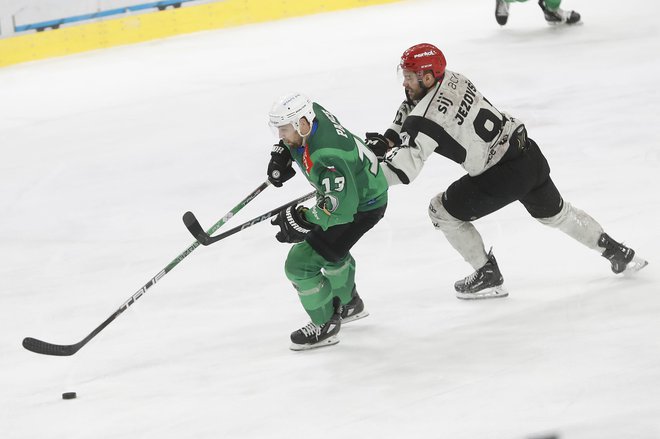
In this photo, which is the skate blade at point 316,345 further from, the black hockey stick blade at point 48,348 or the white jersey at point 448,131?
the black hockey stick blade at point 48,348

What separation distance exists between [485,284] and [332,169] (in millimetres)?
958

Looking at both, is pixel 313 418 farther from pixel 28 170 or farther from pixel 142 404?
pixel 28 170

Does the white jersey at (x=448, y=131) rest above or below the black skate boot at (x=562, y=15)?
above

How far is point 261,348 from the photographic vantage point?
3.94 meters

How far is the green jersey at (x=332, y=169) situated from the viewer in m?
3.54

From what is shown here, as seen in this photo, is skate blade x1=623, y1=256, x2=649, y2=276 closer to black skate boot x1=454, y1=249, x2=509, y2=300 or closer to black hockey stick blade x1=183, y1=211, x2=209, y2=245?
black skate boot x1=454, y1=249, x2=509, y2=300

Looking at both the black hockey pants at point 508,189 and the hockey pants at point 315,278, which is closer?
the hockey pants at point 315,278

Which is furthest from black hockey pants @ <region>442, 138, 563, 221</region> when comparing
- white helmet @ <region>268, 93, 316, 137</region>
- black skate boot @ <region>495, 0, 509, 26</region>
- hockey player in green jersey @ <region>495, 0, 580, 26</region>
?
black skate boot @ <region>495, 0, 509, 26</region>

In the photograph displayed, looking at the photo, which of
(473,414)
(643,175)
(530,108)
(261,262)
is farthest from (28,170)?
(473,414)

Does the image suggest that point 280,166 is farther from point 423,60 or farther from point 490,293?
point 490,293

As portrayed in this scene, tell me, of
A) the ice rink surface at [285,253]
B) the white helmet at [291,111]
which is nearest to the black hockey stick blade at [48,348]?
the ice rink surface at [285,253]

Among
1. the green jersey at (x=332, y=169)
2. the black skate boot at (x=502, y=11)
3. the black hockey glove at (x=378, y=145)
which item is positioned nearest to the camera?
the green jersey at (x=332, y=169)

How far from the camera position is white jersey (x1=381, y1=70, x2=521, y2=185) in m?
3.75

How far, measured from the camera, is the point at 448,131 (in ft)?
12.4
